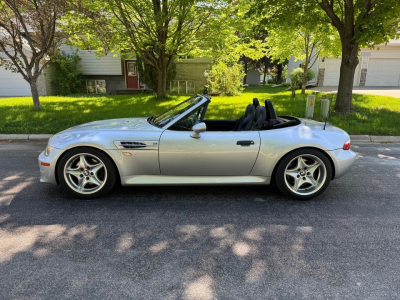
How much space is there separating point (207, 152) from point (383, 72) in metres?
24.3

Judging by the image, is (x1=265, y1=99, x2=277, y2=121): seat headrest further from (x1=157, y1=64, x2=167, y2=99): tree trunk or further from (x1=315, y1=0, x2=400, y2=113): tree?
(x1=157, y1=64, x2=167, y2=99): tree trunk

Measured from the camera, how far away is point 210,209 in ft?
11.6

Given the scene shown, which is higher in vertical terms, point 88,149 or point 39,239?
point 88,149

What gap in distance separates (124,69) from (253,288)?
20811 millimetres

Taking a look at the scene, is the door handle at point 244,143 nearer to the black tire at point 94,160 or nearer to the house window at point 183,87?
the black tire at point 94,160

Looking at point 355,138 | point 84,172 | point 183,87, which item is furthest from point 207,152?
point 183,87

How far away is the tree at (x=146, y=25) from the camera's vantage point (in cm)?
1029

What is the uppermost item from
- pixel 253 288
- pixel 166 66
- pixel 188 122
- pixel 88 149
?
pixel 166 66

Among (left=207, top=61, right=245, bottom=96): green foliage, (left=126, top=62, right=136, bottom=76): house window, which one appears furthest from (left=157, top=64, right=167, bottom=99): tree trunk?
(left=126, top=62, right=136, bottom=76): house window

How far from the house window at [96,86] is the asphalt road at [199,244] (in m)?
18.3

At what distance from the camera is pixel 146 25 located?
1145 cm

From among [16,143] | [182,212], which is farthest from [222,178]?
[16,143]

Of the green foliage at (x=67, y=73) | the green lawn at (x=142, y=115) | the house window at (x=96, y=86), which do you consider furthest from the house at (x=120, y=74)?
the green lawn at (x=142, y=115)

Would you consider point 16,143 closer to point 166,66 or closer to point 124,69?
point 166,66
